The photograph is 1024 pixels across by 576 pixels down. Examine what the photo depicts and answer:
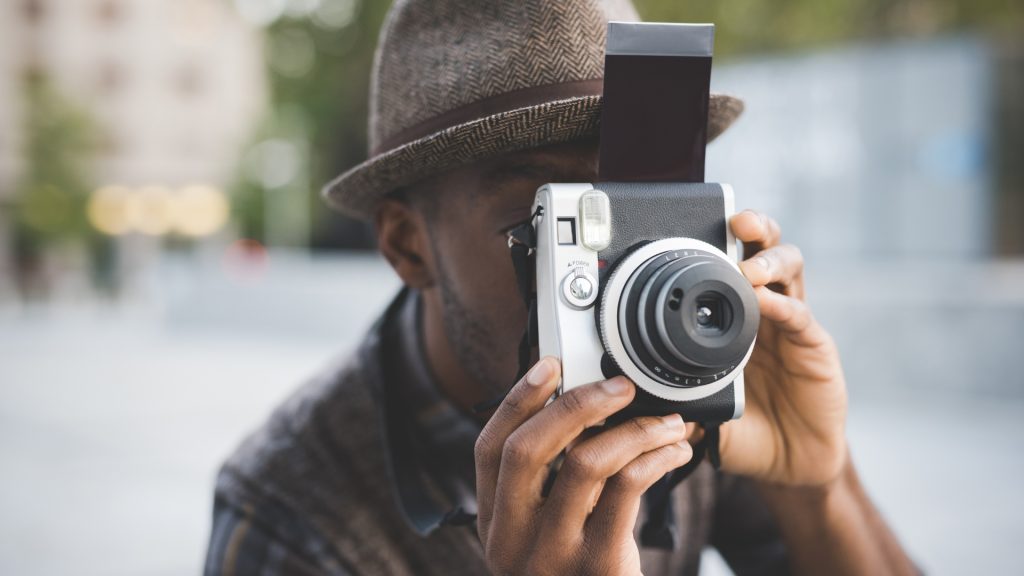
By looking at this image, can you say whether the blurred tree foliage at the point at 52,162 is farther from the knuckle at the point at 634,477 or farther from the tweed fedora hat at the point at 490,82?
the knuckle at the point at 634,477

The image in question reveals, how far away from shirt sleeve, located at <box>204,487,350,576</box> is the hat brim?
641 mm

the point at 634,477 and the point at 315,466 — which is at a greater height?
the point at 634,477

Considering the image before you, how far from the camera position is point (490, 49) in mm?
1529

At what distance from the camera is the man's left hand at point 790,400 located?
1.42 m

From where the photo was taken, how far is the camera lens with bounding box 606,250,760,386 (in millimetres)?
1141

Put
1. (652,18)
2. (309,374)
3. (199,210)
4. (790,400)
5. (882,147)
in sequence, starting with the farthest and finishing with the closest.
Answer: (199,210) < (652,18) < (882,147) < (309,374) < (790,400)

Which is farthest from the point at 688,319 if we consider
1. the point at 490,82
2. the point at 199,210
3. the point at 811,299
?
the point at 199,210

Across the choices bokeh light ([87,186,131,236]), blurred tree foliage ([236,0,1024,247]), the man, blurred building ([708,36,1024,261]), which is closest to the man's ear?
the man

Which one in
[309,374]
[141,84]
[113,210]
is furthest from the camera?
[113,210]

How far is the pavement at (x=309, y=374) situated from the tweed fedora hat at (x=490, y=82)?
1.45 meters

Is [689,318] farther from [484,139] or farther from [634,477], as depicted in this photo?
[484,139]

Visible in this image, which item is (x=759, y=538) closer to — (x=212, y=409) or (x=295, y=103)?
(x=212, y=409)

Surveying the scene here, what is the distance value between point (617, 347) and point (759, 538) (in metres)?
0.99

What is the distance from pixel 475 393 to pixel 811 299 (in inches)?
229
